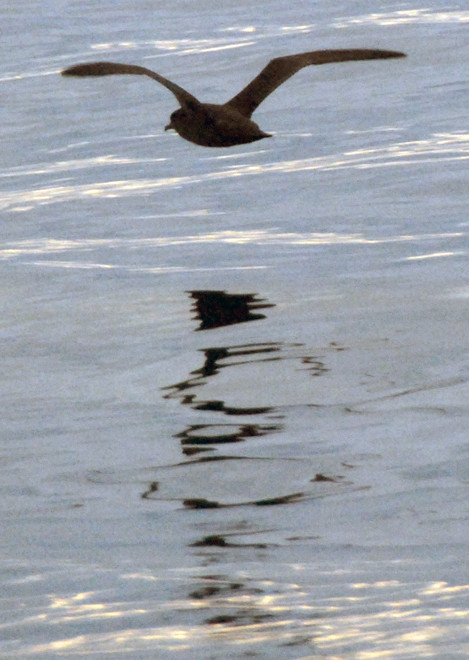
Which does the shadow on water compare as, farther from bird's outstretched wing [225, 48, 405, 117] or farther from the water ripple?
the water ripple

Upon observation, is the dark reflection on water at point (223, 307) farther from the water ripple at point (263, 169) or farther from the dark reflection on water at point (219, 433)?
the water ripple at point (263, 169)

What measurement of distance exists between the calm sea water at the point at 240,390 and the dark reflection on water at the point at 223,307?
0.19ft

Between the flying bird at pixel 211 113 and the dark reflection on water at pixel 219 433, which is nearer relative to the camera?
the dark reflection on water at pixel 219 433

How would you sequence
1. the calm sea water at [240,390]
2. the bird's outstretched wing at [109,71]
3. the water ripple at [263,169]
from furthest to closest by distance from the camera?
the water ripple at [263,169] < the bird's outstretched wing at [109,71] < the calm sea water at [240,390]

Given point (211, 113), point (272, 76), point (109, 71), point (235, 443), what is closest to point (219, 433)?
point (235, 443)

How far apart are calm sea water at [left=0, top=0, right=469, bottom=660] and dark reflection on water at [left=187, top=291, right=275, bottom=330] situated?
0.06 metres

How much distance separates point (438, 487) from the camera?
23.6ft

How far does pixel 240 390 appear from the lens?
29.6ft

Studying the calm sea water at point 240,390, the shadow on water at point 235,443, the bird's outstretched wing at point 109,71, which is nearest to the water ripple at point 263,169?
the calm sea water at point 240,390

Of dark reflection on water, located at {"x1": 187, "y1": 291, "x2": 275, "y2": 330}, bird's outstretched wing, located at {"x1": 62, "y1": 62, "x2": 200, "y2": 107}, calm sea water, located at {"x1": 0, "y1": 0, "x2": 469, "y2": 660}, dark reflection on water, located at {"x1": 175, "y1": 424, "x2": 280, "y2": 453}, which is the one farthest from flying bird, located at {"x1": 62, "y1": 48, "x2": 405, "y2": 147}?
dark reflection on water, located at {"x1": 175, "y1": 424, "x2": 280, "y2": 453}

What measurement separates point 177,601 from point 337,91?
54.3 feet

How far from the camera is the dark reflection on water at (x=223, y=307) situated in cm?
1066

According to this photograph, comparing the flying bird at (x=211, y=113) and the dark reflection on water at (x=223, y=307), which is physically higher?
the flying bird at (x=211, y=113)

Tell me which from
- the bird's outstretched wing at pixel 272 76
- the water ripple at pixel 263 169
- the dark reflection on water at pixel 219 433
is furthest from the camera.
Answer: the water ripple at pixel 263 169
